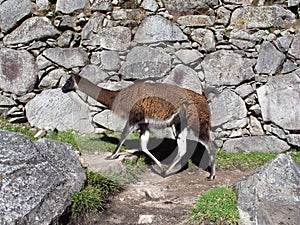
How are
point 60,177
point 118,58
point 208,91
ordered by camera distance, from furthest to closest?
point 118,58 < point 208,91 < point 60,177

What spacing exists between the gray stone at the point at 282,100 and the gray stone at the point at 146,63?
1.74 m

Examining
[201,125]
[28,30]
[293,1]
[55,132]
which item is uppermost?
[293,1]

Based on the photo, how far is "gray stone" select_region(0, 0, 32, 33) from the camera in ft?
27.7

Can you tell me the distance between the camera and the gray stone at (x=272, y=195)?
4.48 meters

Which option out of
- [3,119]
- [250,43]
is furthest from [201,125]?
[3,119]

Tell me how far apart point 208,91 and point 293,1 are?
7.31ft

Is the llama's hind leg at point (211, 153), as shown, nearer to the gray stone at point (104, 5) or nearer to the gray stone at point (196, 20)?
the gray stone at point (196, 20)

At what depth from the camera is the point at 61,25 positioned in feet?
27.0

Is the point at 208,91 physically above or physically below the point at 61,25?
below

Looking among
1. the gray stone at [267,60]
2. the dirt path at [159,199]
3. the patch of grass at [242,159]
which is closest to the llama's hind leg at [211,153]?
the dirt path at [159,199]

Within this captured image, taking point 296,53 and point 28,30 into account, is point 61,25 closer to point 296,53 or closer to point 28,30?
point 28,30

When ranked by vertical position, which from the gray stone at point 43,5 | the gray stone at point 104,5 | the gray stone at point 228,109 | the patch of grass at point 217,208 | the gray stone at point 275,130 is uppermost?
the gray stone at point 104,5

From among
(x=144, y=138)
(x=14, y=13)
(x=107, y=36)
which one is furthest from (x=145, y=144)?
(x=14, y=13)

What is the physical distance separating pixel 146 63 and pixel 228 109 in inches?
65.3
